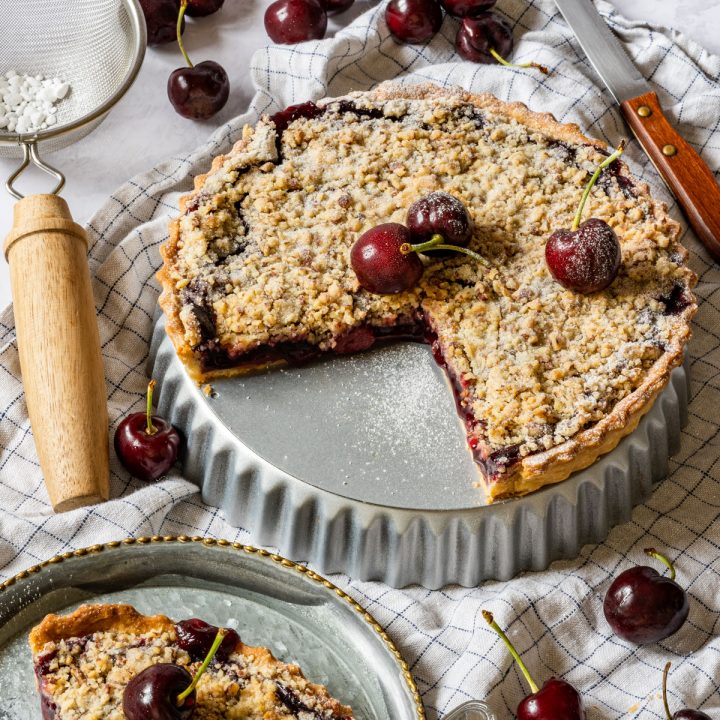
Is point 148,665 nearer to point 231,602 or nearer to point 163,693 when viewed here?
point 163,693

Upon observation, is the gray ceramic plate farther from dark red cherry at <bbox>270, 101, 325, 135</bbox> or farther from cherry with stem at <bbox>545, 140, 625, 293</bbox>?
dark red cherry at <bbox>270, 101, 325, 135</bbox>

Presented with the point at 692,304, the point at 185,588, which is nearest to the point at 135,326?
the point at 185,588

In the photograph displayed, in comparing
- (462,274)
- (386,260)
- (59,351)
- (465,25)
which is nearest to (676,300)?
(462,274)

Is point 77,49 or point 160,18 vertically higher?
point 160,18

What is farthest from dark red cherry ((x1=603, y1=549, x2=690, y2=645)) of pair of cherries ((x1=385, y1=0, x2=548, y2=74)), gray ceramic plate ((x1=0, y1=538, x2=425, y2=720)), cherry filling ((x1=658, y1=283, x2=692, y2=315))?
pair of cherries ((x1=385, y1=0, x2=548, y2=74))

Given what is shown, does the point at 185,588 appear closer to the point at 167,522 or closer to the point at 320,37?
the point at 167,522

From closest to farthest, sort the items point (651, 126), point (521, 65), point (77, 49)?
point (651, 126) < point (521, 65) < point (77, 49)

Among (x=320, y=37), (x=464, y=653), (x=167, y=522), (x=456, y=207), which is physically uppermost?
(x=456, y=207)
